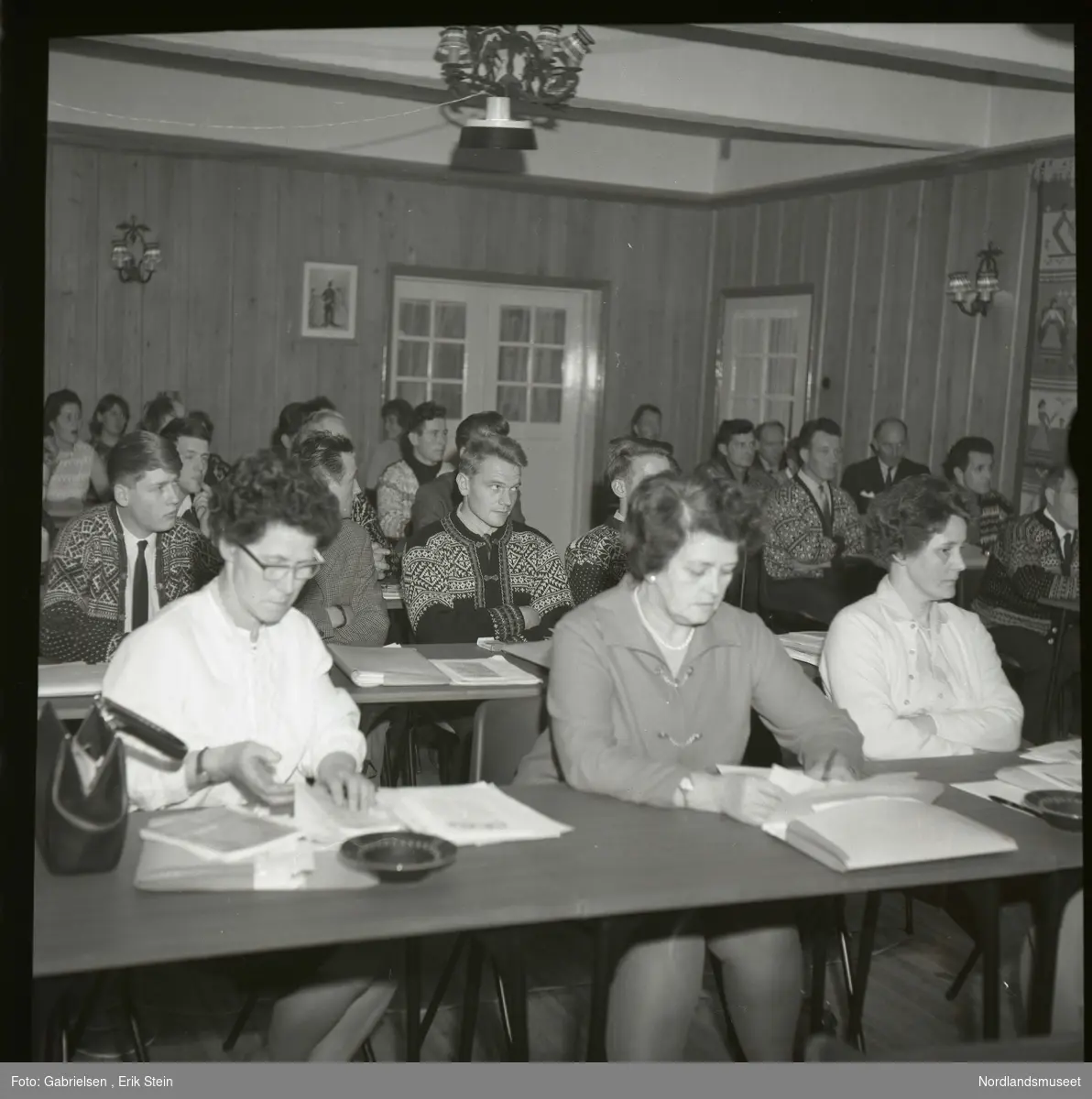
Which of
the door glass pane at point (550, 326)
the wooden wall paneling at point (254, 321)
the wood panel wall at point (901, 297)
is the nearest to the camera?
the wood panel wall at point (901, 297)

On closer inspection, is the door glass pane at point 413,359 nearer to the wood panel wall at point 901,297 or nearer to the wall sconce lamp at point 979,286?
the wood panel wall at point 901,297

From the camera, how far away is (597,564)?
4.00 metres

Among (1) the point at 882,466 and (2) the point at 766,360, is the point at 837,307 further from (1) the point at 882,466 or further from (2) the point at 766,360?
(1) the point at 882,466

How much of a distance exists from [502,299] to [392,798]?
181 inches

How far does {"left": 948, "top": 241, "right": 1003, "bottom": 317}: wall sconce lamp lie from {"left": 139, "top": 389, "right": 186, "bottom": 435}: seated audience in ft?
→ 12.5

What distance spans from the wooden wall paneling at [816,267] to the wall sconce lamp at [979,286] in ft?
2.96

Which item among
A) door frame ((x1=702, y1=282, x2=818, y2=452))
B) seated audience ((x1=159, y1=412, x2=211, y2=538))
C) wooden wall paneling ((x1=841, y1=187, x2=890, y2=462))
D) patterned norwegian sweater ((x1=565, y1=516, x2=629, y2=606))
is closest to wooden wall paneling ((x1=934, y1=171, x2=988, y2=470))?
wooden wall paneling ((x1=841, y1=187, x2=890, y2=462))

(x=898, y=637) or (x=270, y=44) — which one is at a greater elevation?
(x=270, y=44)

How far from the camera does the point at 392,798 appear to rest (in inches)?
79.5

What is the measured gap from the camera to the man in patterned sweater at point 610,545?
395 cm

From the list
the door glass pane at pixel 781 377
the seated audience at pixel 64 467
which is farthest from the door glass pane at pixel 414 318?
the seated audience at pixel 64 467

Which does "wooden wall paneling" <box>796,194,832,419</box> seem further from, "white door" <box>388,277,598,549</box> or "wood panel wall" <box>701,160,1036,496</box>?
"white door" <box>388,277,598,549</box>

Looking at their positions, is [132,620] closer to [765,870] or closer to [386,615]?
[386,615]

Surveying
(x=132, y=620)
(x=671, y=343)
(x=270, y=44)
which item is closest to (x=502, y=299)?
(x=671, y=343)
